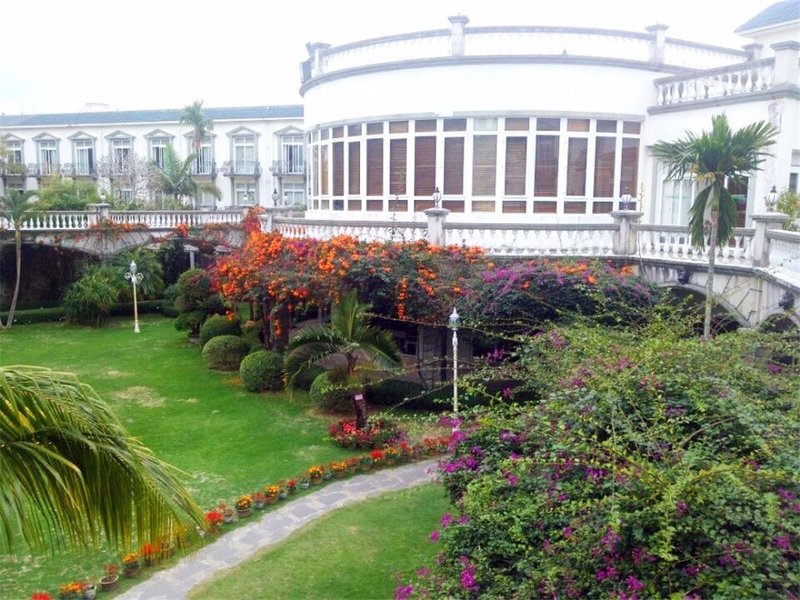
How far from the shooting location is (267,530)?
10711 millimetres

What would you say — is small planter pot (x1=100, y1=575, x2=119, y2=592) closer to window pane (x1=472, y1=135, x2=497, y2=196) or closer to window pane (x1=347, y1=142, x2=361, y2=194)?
window pane (x1=472, y1=135, x2=497, y2=196)

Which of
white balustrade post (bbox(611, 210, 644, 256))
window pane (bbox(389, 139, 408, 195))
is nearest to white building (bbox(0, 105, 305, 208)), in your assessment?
window pane (bbox(389, 139, 408, 195))

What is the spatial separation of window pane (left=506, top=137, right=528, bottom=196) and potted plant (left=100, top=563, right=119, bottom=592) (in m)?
13.2

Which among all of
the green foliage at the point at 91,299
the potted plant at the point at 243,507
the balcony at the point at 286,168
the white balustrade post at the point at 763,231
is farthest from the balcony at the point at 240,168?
the potted plant at the point at 243,507

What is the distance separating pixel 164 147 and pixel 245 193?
21.4ft

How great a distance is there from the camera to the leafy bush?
891 inches

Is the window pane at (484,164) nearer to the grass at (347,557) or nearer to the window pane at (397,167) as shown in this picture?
the window pane at (397,167)

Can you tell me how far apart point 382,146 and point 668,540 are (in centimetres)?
1595

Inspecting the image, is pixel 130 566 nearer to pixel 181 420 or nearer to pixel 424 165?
pixel 181 420

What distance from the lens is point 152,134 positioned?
51.4m

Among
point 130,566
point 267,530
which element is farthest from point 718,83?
point 130,566

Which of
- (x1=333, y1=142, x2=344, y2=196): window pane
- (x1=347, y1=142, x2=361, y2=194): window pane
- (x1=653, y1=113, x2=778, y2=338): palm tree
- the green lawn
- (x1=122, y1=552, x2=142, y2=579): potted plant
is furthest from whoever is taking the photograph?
(x1=333, y1=142, x2=344, y2=196): window pane

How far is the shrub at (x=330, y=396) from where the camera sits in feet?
51.9

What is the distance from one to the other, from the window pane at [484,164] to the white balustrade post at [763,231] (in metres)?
6.89
